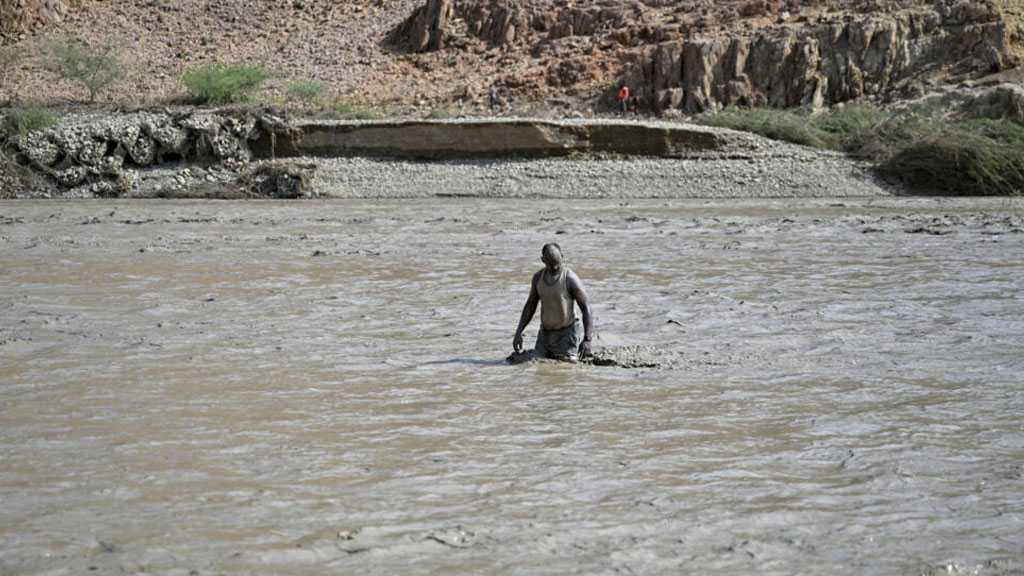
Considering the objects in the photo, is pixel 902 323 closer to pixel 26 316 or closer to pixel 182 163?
pixel 26 316

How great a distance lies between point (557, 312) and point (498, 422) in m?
1.61

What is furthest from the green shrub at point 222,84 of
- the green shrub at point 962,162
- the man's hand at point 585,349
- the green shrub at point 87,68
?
the man's hand at point 585,349

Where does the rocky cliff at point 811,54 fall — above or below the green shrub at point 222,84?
above

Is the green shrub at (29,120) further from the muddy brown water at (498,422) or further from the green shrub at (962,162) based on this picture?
the green shrub at (962,162)

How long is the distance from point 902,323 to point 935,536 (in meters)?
5.91

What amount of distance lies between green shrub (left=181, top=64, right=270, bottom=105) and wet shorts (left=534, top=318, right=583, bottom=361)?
2460 centimetres

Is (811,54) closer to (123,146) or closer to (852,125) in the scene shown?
(852,125)

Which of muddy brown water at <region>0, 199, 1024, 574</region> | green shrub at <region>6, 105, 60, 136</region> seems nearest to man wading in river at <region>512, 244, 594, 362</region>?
muddy brown water at <region>0, 199, 1024, 574</region>

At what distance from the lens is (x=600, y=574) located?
4.83 meters

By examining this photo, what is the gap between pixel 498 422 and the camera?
24.0 ft

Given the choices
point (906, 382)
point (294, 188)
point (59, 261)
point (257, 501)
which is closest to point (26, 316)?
point (59, 261)

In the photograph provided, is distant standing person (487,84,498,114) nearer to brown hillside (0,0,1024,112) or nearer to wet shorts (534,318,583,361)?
brown hillside (0,0,1024,112)

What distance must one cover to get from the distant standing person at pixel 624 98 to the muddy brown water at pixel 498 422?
17705 mm

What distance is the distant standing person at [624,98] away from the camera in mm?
32547
